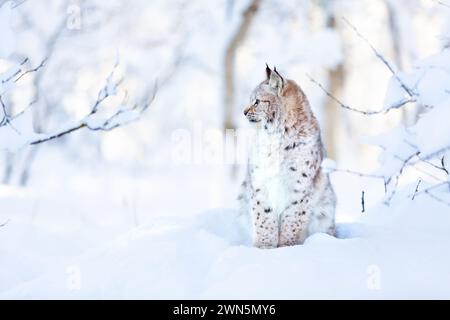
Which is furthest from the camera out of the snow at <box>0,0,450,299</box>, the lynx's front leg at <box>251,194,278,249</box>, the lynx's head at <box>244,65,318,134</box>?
the lynx's front leg at <box>251,194,278,249</box>

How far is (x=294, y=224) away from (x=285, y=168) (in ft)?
1.27

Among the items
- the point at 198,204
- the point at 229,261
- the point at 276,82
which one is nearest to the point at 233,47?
the point at 198,204

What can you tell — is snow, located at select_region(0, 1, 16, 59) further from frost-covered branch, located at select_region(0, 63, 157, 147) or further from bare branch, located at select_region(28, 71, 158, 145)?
bare branch, located at select_region(28, 71, 158, 145)

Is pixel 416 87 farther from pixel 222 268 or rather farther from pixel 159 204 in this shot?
pixel 159 204

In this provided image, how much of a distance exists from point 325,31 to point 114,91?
30.1ft

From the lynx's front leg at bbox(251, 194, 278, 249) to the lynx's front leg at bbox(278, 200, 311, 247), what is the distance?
5 centimetres

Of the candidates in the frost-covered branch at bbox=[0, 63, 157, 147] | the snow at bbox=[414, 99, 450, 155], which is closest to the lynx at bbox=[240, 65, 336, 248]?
the frost-covered branch at bbox=[0, 63, 157, 147]

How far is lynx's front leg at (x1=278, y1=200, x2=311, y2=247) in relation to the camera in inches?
166

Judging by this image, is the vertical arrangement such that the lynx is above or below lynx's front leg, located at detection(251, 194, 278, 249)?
above

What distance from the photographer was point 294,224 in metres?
4.23

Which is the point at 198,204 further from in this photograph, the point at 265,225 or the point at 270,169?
the point at 270,169

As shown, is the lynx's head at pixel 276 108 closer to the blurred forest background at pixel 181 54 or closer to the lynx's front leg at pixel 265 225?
the lynx's front leg at pixel 265 225
